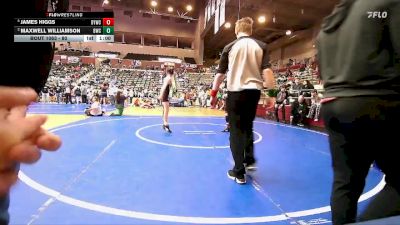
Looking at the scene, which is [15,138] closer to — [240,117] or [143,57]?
[240,117]

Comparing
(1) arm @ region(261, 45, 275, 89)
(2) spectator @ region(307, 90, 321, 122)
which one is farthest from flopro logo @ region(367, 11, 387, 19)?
(2) spectator @ region(307, 90, 321, 122)

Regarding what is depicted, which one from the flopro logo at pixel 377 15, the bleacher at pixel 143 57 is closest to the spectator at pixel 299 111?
the flopro logo at pixel 377 15

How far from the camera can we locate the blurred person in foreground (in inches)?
50.7

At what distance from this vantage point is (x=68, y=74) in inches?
1113

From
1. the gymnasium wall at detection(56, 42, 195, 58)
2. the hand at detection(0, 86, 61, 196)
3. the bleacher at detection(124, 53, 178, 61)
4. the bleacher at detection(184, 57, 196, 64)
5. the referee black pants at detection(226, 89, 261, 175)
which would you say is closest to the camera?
the hand at detection(0, 86, 61, 196)

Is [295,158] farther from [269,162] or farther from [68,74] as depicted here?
[68,74]

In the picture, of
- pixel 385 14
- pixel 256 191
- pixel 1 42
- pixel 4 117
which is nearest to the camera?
pixel 4 117

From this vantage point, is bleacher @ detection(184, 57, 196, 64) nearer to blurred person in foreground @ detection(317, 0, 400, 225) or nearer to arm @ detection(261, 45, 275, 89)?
arm @ detection(261, 45, 275, 89)

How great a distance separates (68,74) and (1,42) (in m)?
30.2

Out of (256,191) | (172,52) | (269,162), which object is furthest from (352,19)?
(172,52)

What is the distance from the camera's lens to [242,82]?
3.18 metres

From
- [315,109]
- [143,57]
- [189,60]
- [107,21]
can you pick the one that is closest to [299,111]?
[315,109]

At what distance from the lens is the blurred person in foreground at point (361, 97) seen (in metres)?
1.29

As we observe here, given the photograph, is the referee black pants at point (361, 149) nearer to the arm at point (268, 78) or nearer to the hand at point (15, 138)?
the hand at point (15, 138)
